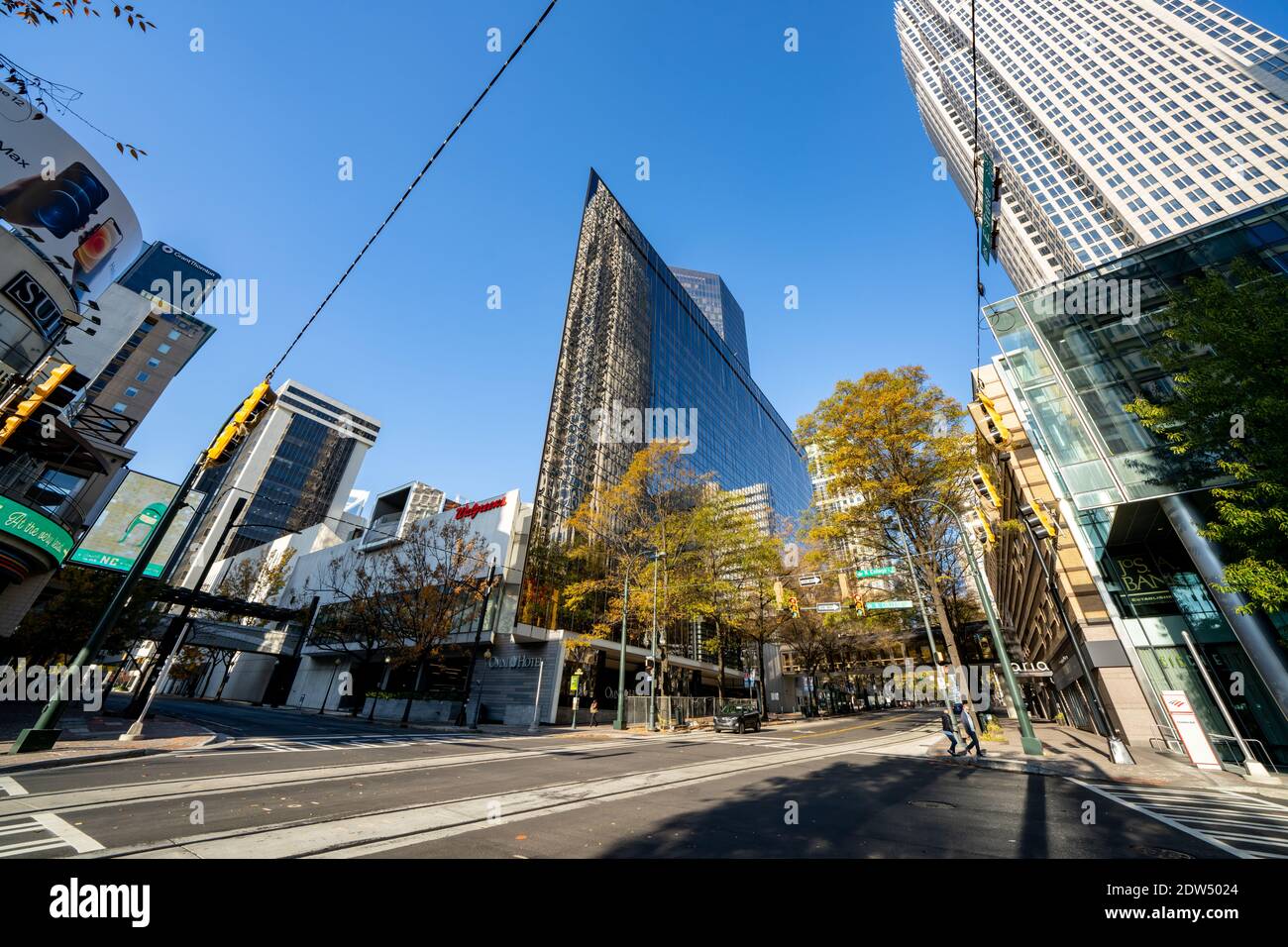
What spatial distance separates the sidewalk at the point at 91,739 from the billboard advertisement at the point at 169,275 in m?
107

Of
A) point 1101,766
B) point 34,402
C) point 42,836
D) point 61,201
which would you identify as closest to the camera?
point 42,836

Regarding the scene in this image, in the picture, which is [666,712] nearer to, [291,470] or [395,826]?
[395,826]

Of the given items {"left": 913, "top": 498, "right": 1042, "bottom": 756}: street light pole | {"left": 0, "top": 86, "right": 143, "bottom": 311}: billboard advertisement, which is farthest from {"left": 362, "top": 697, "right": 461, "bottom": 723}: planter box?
{"left": 0, "top": 86, "right": 143, "bottom": 311}: billboard advertisement

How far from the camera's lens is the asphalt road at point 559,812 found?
4.82 meters

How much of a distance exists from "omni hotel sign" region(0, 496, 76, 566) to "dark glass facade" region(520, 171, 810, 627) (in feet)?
65.3

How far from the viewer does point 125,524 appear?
94.1 ft

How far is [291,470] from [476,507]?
109 metres

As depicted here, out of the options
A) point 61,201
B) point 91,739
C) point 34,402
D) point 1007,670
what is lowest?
point 91,739

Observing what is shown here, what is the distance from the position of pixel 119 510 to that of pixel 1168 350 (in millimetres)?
51808

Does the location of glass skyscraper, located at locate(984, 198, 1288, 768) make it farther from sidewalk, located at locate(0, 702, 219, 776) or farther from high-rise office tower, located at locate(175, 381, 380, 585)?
high-rise office tower, located at locate(175, 381, 380, 585)

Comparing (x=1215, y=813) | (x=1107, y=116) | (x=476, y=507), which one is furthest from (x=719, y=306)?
(x=1215, y=813)

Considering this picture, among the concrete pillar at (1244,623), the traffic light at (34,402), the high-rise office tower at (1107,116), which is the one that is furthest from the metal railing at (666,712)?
the high-rise office tower at (1107,116)
